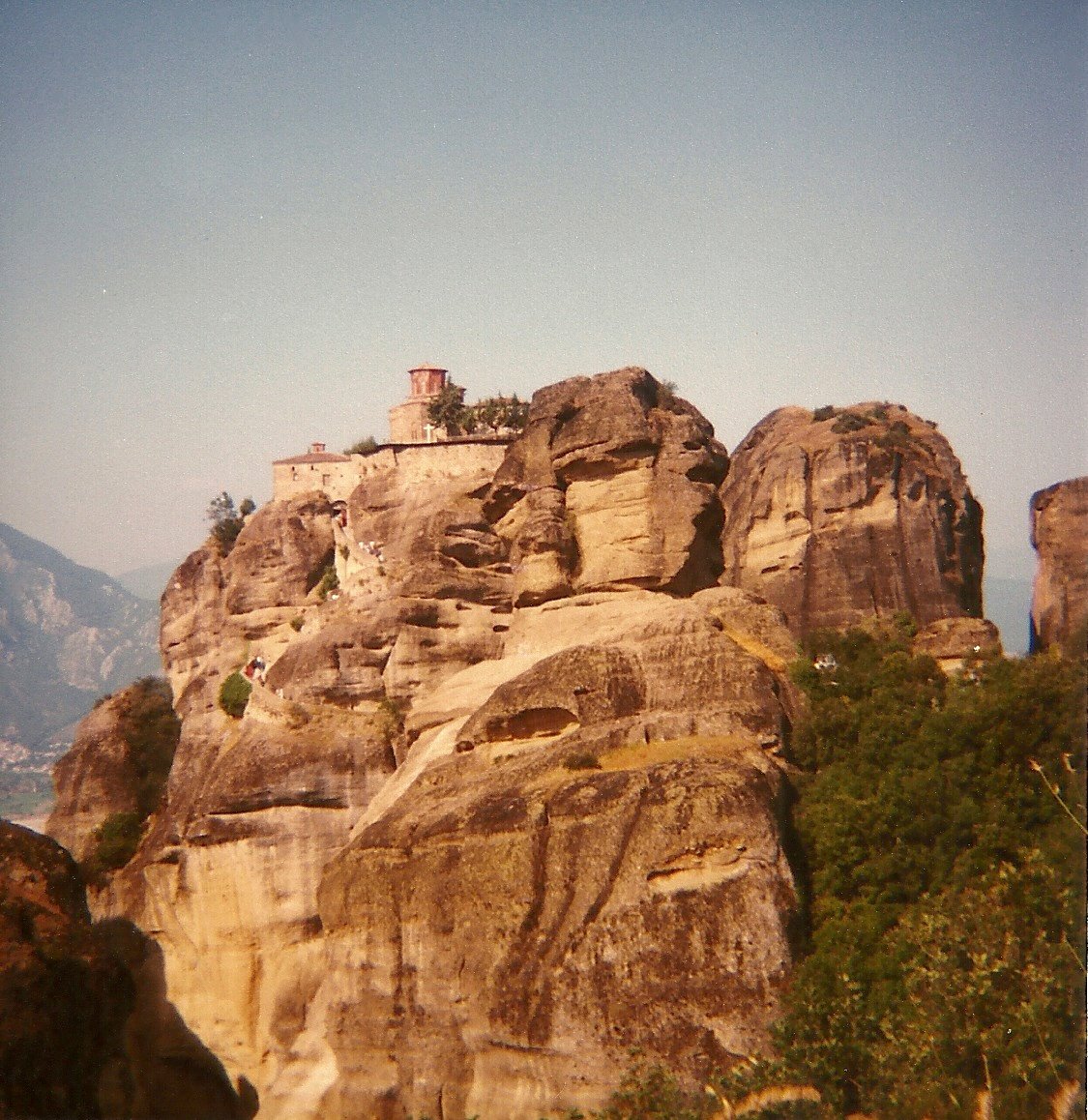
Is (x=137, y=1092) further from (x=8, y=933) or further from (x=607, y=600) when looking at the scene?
(x=607, y=600)

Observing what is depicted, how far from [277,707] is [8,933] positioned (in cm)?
985

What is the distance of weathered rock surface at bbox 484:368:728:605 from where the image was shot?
4553 cm

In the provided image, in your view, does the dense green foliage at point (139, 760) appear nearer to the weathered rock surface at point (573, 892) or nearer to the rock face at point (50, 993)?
the rock face at point (50, 993)

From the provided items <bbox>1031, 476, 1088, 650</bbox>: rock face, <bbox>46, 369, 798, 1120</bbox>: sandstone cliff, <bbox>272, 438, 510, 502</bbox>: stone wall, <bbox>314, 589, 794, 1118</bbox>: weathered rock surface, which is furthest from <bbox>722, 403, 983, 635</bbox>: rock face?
<bbox>314, 589, 794, 1118</bbox>: weathered rock surface

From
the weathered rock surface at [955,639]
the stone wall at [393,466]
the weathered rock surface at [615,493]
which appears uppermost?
the stone wall at [393,466]

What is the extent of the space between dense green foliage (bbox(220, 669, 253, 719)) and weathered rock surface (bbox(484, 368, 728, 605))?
32.1ft

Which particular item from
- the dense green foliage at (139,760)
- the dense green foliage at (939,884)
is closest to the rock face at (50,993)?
the dense green foliage at (139,760)

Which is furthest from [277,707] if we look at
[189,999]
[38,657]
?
[38,657]

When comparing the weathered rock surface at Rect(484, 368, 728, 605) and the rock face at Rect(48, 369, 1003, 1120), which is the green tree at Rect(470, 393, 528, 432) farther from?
the weathered rock surface at Rect(484, 368, 728, 605)

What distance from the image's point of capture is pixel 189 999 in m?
45.0

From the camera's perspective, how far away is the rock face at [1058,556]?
74.1m

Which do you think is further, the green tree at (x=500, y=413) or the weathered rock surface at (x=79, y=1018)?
the green tree at (x=500, y=413)

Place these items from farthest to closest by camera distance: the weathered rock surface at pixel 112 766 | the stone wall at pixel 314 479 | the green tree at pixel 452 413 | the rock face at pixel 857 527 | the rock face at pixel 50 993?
the rock face at pixel 857 527, the green tree at pixel 452 413, the stone wall at pixel 314 479, the weathered rock surface at pixel 112 766, the rock face at pixel 50 993

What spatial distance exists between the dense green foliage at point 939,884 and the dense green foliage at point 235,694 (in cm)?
1887
